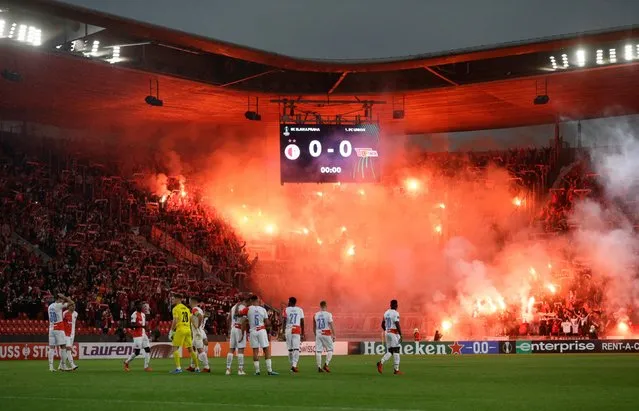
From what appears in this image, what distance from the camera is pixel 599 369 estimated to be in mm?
25703

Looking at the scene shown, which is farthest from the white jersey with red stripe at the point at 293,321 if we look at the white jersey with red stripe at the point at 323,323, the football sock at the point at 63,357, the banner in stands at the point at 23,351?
the banner in stands at the point at 23,351

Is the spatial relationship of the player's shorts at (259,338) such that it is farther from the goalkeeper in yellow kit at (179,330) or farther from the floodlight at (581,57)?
the floodlight at (581,57)

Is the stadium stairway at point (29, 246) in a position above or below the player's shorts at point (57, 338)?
above

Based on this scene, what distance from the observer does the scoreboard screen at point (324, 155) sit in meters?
38.2

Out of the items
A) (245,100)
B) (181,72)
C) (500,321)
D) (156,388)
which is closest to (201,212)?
(245,100)

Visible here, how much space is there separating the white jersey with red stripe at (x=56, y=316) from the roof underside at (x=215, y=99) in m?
12.8

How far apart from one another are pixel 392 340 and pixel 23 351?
54.0ft

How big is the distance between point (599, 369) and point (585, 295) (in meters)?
21.6

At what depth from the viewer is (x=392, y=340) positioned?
971 inches

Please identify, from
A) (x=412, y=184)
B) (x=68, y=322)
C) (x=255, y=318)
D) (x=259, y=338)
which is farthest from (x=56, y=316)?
(x=412, y=184)

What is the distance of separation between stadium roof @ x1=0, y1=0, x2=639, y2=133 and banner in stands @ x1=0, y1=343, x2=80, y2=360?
11.0 m

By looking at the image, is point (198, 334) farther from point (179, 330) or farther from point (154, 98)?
point (154, 98)

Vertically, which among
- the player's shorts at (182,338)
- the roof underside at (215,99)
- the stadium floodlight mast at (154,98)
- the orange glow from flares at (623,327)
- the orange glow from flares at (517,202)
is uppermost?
the roof underside at (215,99)

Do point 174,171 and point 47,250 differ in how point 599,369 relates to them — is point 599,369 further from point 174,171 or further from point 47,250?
point 174,171
